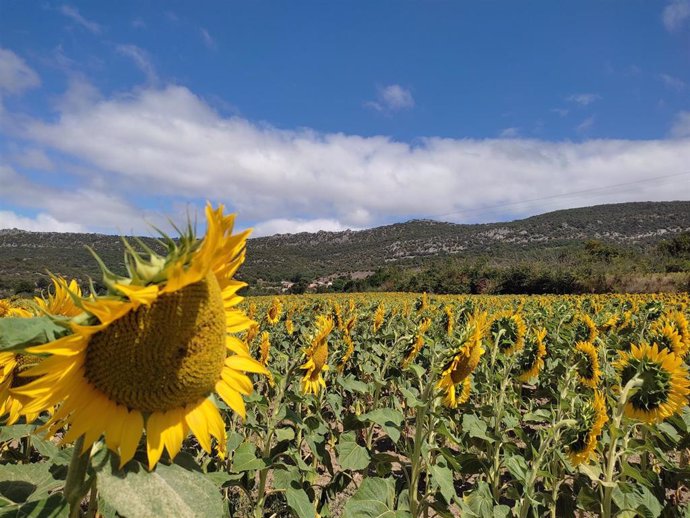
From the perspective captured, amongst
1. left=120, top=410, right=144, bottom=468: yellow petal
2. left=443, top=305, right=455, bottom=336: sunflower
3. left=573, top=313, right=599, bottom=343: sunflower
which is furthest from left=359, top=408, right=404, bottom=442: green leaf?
left=573, top=313, right=599, bottom=343: sunflower

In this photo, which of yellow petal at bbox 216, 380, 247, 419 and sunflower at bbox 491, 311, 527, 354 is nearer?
yellow petal at bbox 216, 380, 247, 419

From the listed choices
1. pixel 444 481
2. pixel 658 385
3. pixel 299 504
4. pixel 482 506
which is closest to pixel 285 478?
pixel 299 504

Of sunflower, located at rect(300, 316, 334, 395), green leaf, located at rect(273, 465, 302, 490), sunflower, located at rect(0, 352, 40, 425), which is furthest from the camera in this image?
sunflower, located at rect(300, 316, 334, 395)

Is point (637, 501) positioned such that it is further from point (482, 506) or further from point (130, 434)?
point (130, 434)

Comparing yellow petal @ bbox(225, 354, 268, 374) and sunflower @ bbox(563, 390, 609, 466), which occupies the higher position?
yellow petal @ bbox(225, 354, 268, 374)

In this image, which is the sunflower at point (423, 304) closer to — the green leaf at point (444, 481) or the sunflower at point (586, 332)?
the sunflower at point (586, 332)

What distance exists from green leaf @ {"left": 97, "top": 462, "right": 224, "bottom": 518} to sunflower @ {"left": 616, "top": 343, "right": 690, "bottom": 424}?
326 cm

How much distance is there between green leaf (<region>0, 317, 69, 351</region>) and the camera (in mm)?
767

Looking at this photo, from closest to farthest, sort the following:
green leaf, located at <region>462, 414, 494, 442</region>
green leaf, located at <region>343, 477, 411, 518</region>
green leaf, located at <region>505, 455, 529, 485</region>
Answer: green leaf, located at <region>343, 477, 411, 518</region>, green leaf, located at <region>505, 455, 529, 485</region>, green leaf, located at <region>462, 414, 494, 442</region>

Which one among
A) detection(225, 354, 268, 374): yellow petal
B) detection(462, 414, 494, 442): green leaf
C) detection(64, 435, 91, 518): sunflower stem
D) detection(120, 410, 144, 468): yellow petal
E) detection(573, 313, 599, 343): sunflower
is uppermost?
detection(225, 354, 268, 374): yellow petal

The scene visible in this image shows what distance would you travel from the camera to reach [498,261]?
69.8 m

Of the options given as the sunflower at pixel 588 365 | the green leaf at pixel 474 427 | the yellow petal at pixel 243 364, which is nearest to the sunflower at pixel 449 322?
the sunflower at pixel 588 365

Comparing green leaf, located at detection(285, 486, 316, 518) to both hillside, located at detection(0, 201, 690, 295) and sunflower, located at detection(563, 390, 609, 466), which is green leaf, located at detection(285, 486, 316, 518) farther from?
hillside, located at detection(0, 201, 690, 295)

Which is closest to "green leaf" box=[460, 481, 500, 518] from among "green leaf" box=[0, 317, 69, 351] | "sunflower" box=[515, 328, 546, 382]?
"green leaf" box=[0, 317, 69, 351]
